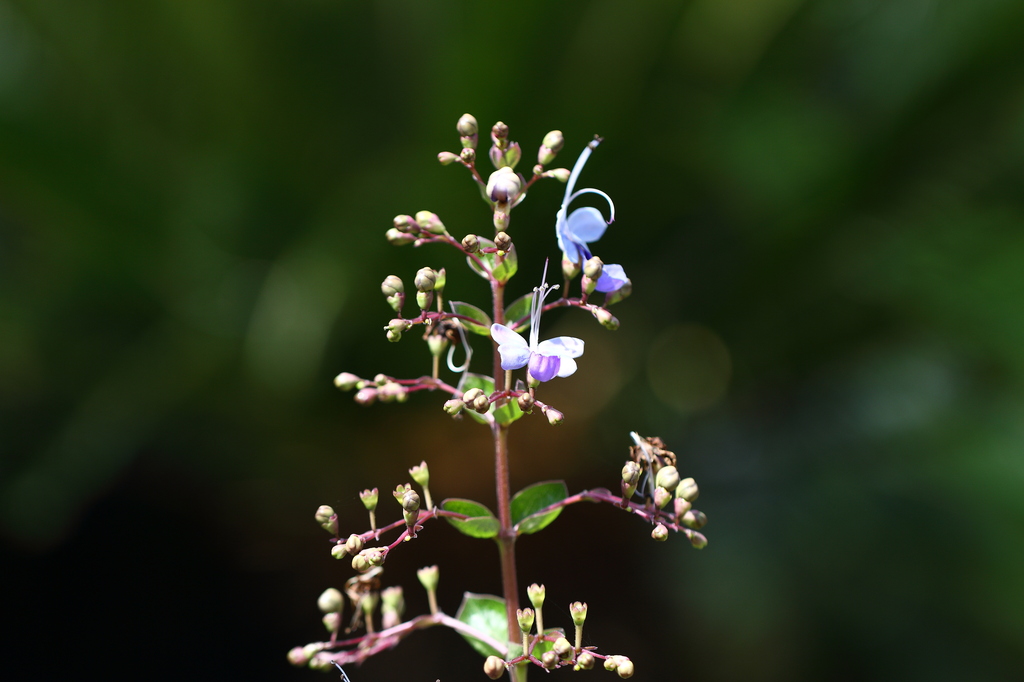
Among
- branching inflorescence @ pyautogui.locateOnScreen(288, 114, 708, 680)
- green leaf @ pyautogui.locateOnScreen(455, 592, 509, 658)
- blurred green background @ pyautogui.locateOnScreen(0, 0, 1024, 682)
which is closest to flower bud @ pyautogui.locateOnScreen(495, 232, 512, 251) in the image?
branching inflorescence @ pyautogui.locateOnScreen(288, 114, 708, 680)

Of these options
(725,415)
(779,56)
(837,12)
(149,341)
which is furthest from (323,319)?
(837,12)

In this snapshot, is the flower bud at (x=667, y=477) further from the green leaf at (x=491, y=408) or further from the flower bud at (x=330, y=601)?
the flower bud at (x=330, y=601)

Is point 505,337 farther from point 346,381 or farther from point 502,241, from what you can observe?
point 346,381

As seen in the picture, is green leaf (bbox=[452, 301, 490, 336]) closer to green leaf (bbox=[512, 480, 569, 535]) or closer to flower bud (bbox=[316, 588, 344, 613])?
green leaf (bbox=[512, 480, 569, 535])

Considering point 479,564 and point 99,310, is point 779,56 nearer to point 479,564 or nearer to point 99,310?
point 479,564

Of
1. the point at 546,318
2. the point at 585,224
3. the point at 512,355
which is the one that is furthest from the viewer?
the point at 546,318

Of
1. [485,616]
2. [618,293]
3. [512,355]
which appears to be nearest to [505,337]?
[512,355]

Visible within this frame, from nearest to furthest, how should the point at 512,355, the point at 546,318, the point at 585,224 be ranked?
the point at 512,355 < the point at 585,224 < the point at 546,318
